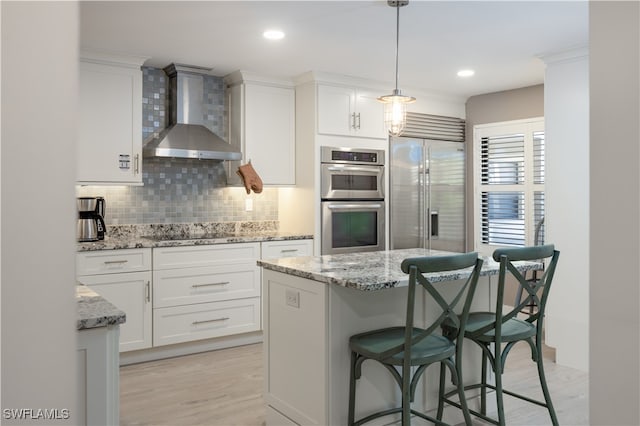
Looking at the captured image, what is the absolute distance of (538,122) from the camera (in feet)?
16.8

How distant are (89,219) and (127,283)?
58 centimetres

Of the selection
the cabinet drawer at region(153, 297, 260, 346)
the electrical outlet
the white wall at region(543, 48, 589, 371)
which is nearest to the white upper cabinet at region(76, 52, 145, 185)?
the cabinet drawer at region(153, 297, 260, 346)

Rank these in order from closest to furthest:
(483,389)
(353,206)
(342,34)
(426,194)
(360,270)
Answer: (360,270)
(483,389)
(342,34)
(353,206)
(426,194)

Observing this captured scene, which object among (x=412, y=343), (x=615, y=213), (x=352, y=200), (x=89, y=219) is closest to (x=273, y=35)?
(x=352, y=200)

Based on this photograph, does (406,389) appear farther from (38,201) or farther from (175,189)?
(175,189)

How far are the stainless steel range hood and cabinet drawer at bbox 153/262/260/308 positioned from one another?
957 mm

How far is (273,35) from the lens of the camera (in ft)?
11.8

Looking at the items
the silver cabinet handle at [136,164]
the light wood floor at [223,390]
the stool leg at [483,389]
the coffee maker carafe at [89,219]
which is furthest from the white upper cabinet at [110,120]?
the stool leg at [483,389]

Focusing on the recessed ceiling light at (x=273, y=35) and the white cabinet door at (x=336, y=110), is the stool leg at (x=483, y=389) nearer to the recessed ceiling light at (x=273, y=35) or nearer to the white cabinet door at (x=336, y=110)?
the recessed ceiling light at (x=273, y=35)

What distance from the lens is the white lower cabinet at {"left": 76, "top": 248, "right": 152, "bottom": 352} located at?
3.75m

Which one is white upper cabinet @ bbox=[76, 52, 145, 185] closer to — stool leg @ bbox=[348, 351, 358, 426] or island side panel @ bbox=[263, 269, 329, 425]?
island side panel @ bbox=[263, 269, 329, 425]

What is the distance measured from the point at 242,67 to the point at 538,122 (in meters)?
2.91

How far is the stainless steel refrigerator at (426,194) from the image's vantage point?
5293 mm

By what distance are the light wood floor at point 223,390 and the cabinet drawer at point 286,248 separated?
827mm
